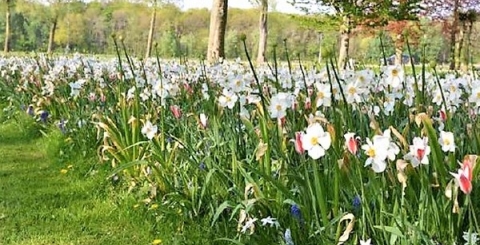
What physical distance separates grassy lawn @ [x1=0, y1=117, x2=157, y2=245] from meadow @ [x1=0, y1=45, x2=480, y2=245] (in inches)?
0.4

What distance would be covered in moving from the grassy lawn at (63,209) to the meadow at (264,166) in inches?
0.4

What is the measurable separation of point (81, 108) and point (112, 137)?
1250 mm

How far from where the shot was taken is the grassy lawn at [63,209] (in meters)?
3.05

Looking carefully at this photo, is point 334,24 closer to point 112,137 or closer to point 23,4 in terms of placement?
point 112,137

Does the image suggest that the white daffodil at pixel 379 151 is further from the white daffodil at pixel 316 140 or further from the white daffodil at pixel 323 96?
the white daffodil at pixel 323 96

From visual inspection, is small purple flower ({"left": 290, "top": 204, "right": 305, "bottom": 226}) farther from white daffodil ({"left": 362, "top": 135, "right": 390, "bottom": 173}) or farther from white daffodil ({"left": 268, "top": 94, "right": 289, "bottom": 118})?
white daffodil ({"left": 362, "top": 135, "right": 390, "bottom": 173})

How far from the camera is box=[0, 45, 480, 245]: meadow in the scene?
1.91m

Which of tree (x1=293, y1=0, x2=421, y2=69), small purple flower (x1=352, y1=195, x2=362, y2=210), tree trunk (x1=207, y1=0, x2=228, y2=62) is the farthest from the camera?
tree (x1=293, y1=0, x2=421, y2=69)

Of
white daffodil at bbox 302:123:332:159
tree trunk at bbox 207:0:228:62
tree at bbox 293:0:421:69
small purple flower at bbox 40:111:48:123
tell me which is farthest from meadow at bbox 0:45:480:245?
tree at bbox 293:0:421:69

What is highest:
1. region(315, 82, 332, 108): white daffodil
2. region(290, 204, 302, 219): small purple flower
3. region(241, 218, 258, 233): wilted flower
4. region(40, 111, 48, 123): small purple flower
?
region(315, 82, 332, 108): white daffodil

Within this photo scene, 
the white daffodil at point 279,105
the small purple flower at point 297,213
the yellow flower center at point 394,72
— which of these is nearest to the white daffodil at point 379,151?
the small purple flower at point 297,213

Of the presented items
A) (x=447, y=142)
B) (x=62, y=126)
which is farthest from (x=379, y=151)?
(x=62, y=126)

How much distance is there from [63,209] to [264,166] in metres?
1.52

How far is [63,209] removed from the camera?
3.51m
